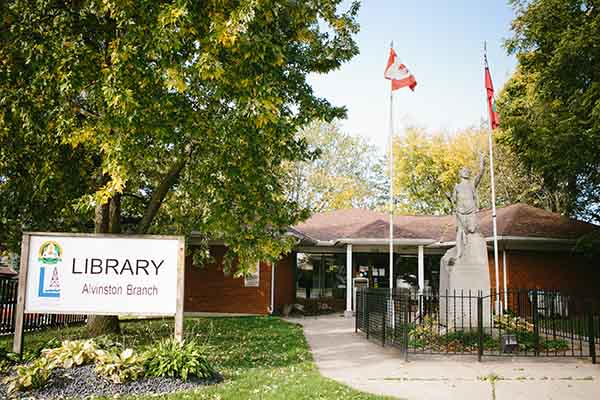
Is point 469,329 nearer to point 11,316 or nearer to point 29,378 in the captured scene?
point 29,378

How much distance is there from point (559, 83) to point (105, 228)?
571 inches

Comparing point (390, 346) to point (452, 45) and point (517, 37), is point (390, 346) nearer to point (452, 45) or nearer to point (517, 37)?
point (517, 37)

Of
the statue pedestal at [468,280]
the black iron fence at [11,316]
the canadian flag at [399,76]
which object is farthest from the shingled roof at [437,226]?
the black iron fence at [11,316]

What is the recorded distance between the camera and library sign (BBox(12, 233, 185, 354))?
8312 millimetres

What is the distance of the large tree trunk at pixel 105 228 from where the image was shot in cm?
1190

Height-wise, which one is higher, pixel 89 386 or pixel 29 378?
pixel 29 378

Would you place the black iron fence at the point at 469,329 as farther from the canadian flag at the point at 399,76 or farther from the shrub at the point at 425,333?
the canadian flag at the point at 399,76

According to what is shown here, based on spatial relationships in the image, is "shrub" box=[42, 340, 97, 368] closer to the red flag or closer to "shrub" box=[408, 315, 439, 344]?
"shrub" box=[408, 315, 439, 344]

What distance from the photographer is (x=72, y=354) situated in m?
7.45

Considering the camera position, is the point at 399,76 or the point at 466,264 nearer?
the point at 466,264

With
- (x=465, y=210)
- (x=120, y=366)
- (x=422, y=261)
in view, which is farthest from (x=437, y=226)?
(x=120, y=366)

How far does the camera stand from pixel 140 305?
8.30 m

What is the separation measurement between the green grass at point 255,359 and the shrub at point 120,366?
504 millimetres

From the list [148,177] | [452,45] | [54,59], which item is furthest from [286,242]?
[452,45]
